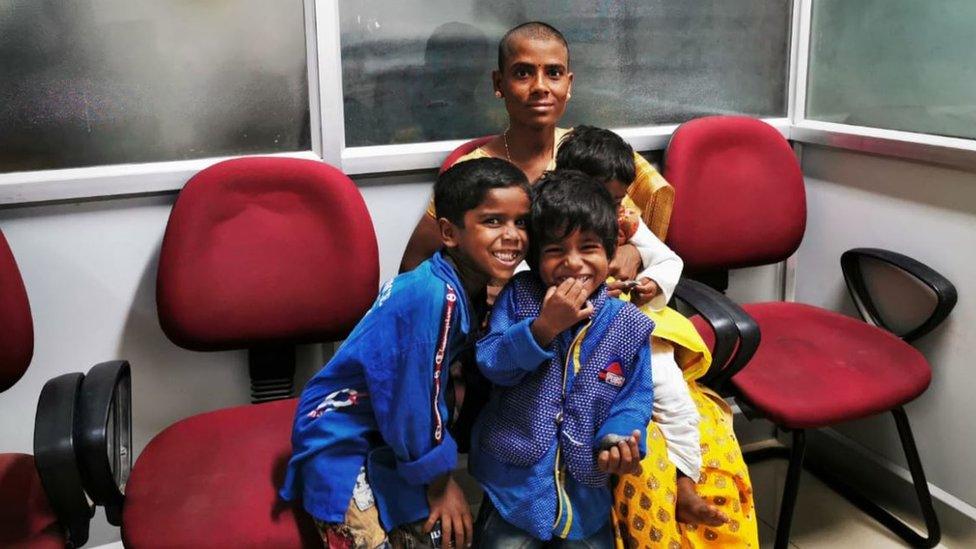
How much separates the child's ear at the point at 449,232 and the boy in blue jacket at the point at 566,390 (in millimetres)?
116

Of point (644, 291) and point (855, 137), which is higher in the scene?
point (855, 137)

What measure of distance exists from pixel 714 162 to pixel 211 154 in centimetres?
123

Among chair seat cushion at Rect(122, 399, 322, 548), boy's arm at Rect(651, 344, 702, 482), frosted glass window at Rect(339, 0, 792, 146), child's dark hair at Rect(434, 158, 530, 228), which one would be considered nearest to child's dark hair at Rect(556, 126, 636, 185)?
child's dark hair at Rect(434, 158, 530, 228)

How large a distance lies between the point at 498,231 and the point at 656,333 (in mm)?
383

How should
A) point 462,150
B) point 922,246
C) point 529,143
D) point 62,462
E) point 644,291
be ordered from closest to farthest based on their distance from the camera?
point 62,462
point 644,291
point 529,143
point 462,150
point 922,246

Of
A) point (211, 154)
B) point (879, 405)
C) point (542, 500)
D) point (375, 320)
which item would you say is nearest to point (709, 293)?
point (879, 405)

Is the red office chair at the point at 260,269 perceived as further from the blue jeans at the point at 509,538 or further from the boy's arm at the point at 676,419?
the boy's arm at the point at 676,419

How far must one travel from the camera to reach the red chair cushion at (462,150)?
6.45 ft

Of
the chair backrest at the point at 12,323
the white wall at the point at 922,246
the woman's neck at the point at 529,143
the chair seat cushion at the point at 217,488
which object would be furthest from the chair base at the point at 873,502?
the chair backrest at the point at 12,323

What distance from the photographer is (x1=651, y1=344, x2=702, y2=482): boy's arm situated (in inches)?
59.7

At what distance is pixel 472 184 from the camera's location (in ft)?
4.57

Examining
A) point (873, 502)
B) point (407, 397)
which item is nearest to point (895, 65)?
point (873, 502)

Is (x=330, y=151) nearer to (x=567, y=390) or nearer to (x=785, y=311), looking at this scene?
(x=567, y=390)

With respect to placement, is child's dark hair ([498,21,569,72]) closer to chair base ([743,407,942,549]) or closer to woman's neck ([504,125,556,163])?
woman's neck ([504,125,556,163])
